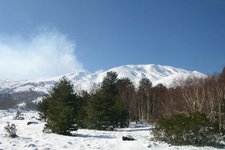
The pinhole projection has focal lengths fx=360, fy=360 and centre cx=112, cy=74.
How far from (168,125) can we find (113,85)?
2949 cm

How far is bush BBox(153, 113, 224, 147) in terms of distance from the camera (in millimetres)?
20359

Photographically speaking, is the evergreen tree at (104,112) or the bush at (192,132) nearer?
the bush at (192,132)

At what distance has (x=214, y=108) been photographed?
35.6 metres

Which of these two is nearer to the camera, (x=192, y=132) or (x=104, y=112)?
(x=192, y=132)

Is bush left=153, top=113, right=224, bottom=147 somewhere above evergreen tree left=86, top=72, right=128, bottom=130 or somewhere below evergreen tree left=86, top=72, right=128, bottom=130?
below

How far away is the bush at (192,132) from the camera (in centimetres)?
2036

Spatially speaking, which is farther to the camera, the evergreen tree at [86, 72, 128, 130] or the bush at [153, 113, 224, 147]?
the evergreen tree at [86, 72, 128, 130]

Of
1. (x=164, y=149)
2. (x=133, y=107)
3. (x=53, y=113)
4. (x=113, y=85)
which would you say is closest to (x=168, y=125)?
(x=164, y=149)

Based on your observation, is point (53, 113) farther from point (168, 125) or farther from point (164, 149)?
point (164, 149)

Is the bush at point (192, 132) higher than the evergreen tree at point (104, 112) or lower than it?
lower

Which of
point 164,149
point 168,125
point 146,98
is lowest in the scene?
point 164,149

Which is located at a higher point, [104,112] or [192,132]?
[104,112]

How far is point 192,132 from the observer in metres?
20.5

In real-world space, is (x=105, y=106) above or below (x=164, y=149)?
above
